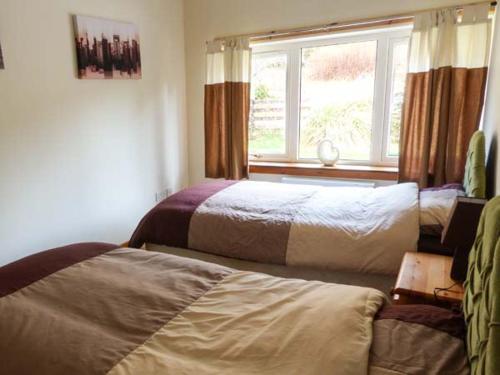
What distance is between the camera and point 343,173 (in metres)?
3.52

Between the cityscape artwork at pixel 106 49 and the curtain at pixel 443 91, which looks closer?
the curtain at pixel 443 91

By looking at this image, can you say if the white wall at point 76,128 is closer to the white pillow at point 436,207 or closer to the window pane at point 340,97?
the window pane at point 340,97

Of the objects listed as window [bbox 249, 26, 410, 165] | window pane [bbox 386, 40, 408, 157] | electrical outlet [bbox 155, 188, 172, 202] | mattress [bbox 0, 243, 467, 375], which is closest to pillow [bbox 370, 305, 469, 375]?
mattress [bbox 0, 243, 467, 375]

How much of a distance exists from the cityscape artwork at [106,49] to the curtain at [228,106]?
77cm

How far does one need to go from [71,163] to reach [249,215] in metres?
1.59

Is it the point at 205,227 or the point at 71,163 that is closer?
the point at 205,227

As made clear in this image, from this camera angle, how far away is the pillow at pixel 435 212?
202 centimetres

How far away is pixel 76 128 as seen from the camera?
297 centimetres

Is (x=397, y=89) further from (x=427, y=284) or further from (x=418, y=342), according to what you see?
(x=418, y=342)

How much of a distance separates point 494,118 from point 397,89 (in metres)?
1.20

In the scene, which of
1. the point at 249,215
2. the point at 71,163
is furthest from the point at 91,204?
the point at 249,215

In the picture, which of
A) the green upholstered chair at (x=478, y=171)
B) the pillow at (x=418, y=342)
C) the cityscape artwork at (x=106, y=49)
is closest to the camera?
the pillow at (x=418, y=342)

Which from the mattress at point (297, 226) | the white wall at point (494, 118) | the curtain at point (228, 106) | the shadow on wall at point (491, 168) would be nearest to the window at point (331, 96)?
the curtain at point (228, 106)

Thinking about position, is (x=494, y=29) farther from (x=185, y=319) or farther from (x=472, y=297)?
(x=185, y=319)
